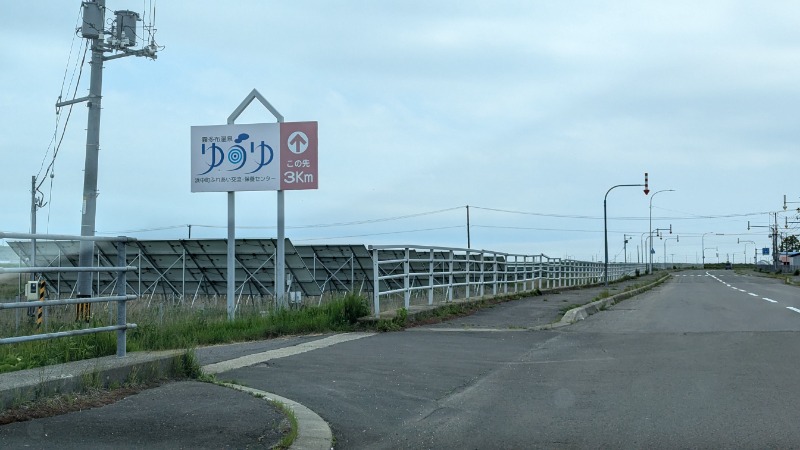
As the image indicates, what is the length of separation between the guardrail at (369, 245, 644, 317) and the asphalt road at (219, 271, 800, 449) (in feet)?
6.33

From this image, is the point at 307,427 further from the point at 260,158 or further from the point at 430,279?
the point at 260,158

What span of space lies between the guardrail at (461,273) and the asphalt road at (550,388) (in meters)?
1.93

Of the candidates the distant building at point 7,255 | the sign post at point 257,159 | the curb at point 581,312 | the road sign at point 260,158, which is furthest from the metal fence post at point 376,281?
the distant building at point 7,255

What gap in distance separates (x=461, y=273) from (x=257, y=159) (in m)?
5.38

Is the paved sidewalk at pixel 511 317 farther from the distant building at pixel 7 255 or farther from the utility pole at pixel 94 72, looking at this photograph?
the utility pole at pixel 94 72

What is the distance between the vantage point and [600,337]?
1313cm

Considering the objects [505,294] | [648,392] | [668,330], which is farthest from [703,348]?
[505,294]

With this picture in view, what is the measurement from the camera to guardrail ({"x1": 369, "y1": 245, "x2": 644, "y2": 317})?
15.0 m

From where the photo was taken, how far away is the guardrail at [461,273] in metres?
15.0

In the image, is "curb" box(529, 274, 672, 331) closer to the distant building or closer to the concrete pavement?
the concrete pavement

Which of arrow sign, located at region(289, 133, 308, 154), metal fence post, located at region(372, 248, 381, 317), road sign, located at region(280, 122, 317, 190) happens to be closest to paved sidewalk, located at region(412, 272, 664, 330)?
metal fence post, located at region(372, 248, 381, 317)

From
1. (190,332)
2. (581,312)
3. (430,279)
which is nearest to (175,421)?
(190,332)

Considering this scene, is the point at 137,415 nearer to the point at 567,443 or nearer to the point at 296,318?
the point at 567,443

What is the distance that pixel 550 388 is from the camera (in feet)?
27.3
